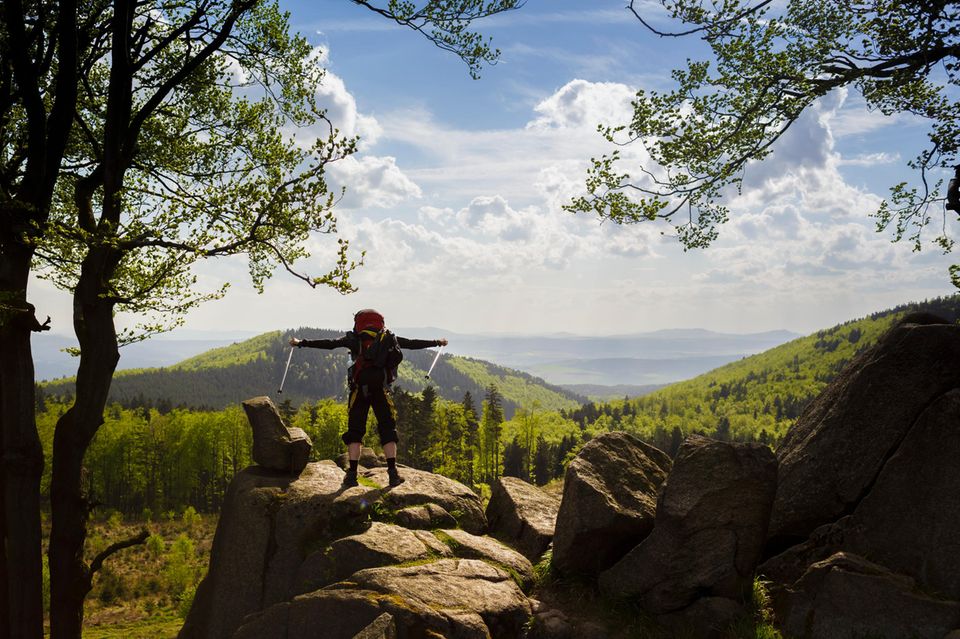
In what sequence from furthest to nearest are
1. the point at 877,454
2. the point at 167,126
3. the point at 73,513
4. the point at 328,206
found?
1. the point at 167,126
2. the point at 73,513
3. the point at 328,206
4. the point at 877,454

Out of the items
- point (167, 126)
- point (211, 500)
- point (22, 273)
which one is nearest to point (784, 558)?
point (22, 273)

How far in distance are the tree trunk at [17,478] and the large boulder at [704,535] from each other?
578 inches

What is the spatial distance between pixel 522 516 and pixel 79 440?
12.7m

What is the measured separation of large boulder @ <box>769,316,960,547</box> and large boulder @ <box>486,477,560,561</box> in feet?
18.6

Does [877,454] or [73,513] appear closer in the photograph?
[877,454]

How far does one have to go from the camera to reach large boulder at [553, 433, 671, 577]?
12211mm

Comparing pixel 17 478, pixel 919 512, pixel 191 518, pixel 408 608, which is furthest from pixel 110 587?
pixel 919 512

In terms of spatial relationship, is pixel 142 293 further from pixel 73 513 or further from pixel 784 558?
pixel 784 558

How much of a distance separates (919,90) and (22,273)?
82.9 feet

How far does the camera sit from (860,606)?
8.95 meters

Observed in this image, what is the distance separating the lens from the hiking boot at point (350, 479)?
14.6 metres

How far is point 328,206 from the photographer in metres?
13.4

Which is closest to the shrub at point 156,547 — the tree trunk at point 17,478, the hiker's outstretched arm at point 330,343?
the tree trunk at point 17,478

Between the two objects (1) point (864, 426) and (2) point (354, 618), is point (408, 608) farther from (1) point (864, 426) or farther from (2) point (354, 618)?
(1) point (864, 426)
